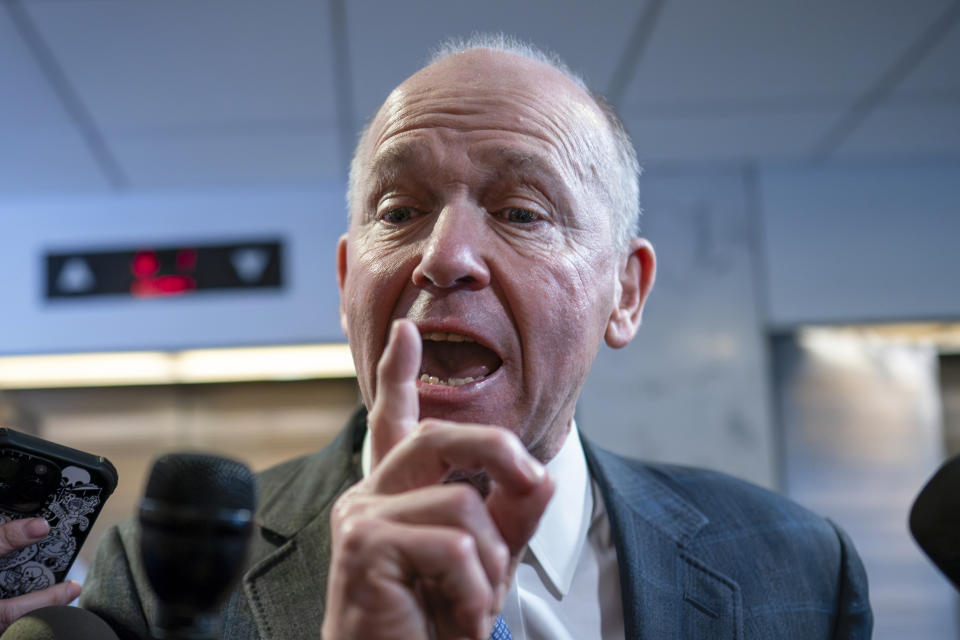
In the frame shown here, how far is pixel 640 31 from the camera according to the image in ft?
8.19

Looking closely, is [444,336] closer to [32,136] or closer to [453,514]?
[453,514]

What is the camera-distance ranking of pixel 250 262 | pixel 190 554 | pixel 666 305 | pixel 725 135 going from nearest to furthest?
pixel 190 554 → pixel 725 135 → pixel 666 305 → pixel 250 262

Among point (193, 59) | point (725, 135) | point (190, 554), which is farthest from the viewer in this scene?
point (725, 135)

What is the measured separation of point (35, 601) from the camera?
85cm

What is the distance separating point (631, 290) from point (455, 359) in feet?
1.32

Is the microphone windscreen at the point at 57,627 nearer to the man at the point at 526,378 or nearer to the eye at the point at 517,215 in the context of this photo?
the man at the point at 526,378

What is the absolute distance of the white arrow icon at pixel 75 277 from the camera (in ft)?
11.8

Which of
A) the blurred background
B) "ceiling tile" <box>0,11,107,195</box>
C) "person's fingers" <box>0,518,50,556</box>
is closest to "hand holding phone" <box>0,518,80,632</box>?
"person's fingers" <box>0,518,50,556</box>

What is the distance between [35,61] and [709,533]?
224 centimetres

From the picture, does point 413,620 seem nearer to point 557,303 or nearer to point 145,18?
point 557,303

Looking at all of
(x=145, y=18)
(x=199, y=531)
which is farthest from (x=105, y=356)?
(x=199, y=531)

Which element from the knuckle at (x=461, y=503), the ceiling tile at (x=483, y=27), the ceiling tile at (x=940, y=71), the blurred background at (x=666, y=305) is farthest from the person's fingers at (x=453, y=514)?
the blurred background at (x=666, y=305)

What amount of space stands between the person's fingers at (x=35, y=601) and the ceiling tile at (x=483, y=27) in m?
1.80

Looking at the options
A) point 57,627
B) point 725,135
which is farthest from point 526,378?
point 725,135
